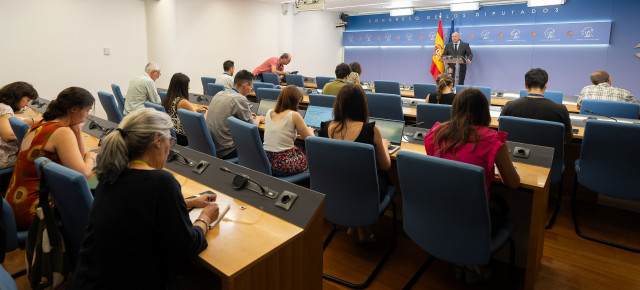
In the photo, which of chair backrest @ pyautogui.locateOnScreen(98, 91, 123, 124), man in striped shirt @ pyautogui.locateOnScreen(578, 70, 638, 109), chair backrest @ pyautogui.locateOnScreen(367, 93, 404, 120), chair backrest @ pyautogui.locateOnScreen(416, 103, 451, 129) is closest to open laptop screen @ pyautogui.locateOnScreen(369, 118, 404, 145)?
chair backrest @ pyautogui.locateOnScreen(416, 103, 451, 129)

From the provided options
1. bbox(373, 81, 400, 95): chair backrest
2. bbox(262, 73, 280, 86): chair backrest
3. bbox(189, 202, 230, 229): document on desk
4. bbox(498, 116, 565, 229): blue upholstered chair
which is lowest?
bbox(189, 202, 230, 229): document on desk

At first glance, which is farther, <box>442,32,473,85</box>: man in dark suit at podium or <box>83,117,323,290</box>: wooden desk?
<box>442,32,473,85</box>: man in dark suit at podium

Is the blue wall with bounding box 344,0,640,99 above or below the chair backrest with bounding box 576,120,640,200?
above

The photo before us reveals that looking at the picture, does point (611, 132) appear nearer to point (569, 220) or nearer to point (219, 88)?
point (569, 220)

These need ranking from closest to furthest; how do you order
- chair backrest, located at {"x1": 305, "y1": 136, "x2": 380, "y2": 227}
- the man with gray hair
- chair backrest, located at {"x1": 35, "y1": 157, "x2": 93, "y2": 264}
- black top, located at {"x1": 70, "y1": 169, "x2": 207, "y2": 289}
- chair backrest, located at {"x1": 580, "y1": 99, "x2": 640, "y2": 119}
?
black top, located at {"x1": 70, "y1": 169, "x2": 207, "y2": 289} < chair backrest, located at {"x1": 35, "y1": 157, "x2": 93, "y2": 264} < chair backrest, located at {"x1": 305, "y1": 136, "x2": 380, "y2": 227} < chair backrest, located at {"x1": 580, "y1": 99, "x2": 640, "y2": 119} < the man with gray hair

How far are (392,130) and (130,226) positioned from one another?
1.96m

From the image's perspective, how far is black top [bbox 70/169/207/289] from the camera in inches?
47.6

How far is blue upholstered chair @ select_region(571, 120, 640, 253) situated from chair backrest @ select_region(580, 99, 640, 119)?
1676 mm

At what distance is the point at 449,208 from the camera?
1761mm

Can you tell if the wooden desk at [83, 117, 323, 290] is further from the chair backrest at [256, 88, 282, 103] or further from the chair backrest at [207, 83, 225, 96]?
the chair backrest at [207, 83, 225, 96]

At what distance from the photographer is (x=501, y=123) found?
2.98m

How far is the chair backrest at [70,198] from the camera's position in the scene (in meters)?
1.46

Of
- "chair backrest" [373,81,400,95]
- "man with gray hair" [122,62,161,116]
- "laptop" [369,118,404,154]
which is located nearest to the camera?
"laptop" [369,118,404,154]

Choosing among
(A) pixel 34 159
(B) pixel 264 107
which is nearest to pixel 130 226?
(A) pixel 34 159
